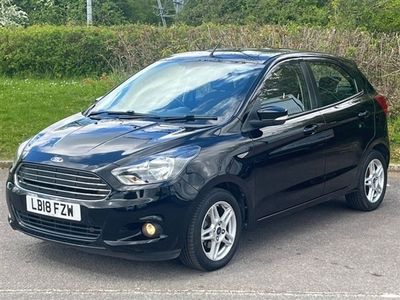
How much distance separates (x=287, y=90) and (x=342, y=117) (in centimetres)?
76

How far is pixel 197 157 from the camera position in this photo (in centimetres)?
512

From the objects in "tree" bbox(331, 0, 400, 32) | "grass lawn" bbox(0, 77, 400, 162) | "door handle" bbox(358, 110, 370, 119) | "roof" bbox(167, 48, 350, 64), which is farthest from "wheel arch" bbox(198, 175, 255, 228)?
"tree" bbox(331, 0, 400, 32)

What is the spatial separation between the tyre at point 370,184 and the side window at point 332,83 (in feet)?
2.29

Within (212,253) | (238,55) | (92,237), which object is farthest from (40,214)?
(238,55)

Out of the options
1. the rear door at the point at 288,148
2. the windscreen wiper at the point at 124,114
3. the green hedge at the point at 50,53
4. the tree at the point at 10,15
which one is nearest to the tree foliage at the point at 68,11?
the tree at the point at 10,15

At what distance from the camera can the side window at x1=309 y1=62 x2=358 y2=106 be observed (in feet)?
21.8

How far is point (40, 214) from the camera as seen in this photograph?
518 cm

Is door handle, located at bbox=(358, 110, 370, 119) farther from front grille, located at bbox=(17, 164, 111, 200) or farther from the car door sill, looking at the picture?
front grille, located at bbox=(17, 164, 111, 200)

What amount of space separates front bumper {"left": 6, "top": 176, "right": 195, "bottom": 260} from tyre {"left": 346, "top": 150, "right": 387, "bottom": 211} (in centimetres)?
268

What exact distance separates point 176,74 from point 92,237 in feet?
6.53

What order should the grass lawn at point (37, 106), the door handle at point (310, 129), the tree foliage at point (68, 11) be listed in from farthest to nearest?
the tree foliage at point (68, 11) < the grass lawn at point (37, 106) < the door handle at point (310, 129)

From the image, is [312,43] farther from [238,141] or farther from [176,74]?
[238,141]

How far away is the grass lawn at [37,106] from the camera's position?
10.4 meters

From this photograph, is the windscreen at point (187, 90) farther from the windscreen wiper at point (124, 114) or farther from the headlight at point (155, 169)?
the headlight at point (155, 169)
